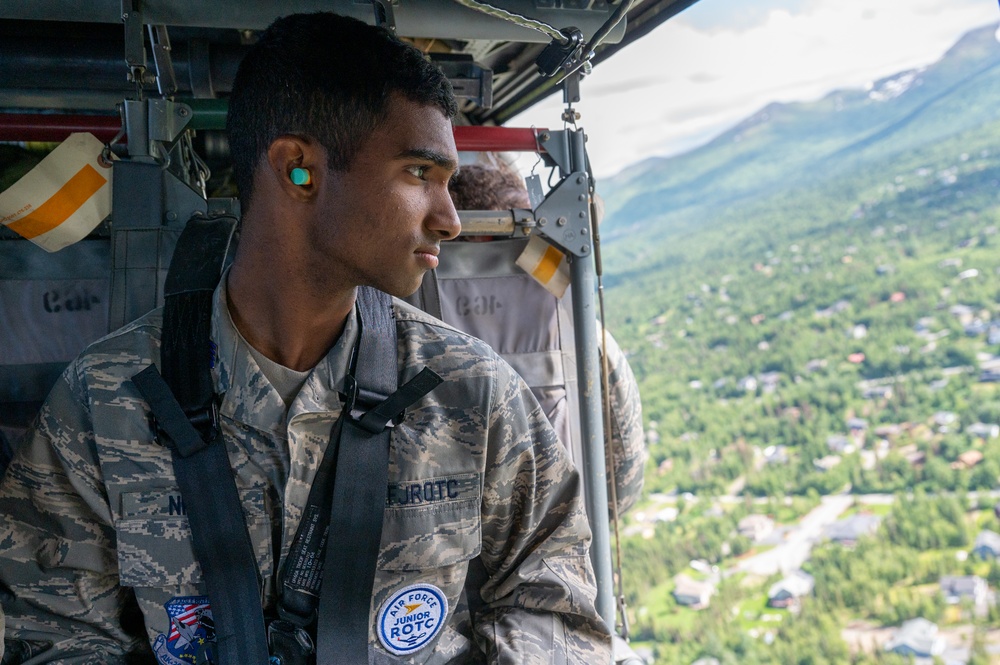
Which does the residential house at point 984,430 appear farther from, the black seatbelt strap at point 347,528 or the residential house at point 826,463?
the black seatbelt strap at point 347,528

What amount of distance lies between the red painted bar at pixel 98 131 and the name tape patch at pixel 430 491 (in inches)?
31.4

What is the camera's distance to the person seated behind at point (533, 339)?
7.02 ft

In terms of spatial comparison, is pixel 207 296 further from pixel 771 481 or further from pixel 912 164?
pixel 912 164

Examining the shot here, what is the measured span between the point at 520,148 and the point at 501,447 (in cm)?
77

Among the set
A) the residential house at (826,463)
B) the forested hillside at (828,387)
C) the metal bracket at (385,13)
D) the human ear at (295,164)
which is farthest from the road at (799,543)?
A: the human ear at (295,164)

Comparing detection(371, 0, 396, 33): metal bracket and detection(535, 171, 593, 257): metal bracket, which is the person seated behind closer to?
detection(535, 171, 593, 257): metal bracket

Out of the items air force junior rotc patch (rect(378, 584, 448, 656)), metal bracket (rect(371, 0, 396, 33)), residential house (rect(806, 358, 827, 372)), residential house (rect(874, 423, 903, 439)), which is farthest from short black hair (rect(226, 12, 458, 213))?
residential house (rect(806, 358, 827, 372))

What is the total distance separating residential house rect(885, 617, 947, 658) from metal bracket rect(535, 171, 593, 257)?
12226 millimetres

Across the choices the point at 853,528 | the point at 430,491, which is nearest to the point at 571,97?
the point at 430,491

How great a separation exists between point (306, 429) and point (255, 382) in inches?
5.1

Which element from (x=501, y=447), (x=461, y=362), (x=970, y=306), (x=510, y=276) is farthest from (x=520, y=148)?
(x=970, y=306)

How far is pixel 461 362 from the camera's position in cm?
164

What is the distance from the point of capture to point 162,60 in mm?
1750

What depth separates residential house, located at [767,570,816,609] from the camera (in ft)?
47.5
